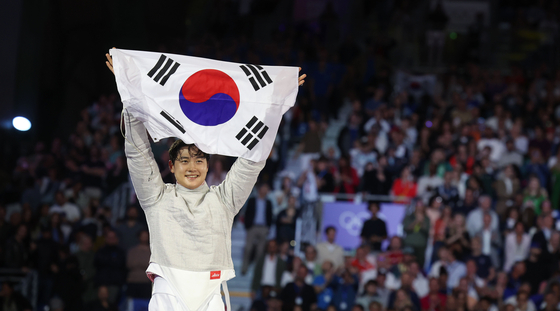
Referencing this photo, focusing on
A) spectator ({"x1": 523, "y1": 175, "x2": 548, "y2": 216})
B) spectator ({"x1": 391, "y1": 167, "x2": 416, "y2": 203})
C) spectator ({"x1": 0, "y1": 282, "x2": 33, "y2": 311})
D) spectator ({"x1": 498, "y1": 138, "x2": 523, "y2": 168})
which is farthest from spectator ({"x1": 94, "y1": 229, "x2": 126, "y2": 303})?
spectator ({"x1": 498, "y1": 138, "x2": 523, "y2": 168})

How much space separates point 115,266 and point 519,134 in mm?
7401

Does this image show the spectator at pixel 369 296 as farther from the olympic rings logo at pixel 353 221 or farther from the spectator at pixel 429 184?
the spectator at pixel 429 184

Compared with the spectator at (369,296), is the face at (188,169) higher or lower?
higher

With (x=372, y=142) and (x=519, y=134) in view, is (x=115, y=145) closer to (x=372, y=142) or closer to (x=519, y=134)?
(x=372, y=142)

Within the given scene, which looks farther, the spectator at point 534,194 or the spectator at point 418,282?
the spectator at point 534,194

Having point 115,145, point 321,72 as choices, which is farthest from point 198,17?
point 115,145

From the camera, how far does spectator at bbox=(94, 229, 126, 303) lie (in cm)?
975

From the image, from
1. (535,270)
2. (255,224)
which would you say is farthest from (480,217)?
(255,224)

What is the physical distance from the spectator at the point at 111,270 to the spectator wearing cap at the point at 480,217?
5258mm

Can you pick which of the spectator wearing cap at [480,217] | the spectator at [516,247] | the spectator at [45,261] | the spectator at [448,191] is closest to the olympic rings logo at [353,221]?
the spectator at [448,191]

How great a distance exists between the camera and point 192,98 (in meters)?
4.20

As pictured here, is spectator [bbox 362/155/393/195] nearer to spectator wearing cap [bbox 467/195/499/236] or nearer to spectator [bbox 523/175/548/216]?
spectator wearing cap [bbox 467/195/499/236]

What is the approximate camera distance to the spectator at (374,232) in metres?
10.8

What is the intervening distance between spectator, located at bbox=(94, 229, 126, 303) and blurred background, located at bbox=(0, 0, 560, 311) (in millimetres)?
27
